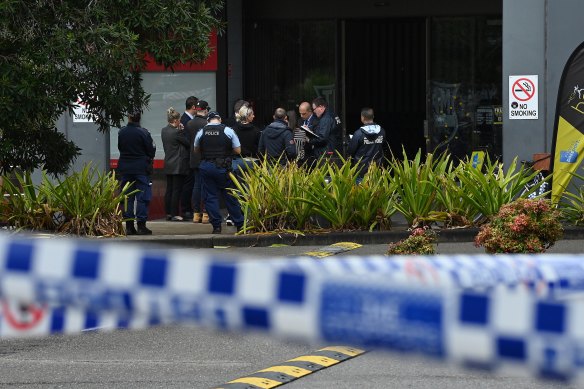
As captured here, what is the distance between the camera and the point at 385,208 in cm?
1631

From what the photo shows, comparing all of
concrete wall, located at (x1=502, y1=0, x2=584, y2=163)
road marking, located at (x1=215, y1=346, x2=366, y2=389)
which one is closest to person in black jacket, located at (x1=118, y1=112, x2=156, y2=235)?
concrete wall, located at (x1=502, y1=0, x2=584, y2=163)

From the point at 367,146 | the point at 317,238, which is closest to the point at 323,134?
the point at 367,146

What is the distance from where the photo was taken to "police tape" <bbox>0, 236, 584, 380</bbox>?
210 centimetres

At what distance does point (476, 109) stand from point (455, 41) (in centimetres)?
147

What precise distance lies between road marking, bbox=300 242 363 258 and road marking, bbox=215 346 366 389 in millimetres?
5824

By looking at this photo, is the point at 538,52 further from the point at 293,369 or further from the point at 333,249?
the point at 293,369

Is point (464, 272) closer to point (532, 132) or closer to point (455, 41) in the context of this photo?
point (532, 132)

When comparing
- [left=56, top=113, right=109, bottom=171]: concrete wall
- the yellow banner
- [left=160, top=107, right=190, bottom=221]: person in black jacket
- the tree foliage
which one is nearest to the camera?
the tree foliage

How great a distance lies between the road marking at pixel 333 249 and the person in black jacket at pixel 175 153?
3.94 metres

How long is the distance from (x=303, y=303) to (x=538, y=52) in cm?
1754

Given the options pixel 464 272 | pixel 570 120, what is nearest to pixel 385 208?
pixel 570 120

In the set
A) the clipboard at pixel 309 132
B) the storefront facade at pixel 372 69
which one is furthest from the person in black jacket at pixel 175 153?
the storefront facade at pixel 372 69

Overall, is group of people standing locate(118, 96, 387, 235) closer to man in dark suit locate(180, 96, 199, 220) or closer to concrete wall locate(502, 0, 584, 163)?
man in dark suit locate(180, 96, 199, 220)

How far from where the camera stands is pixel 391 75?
24891 millimetres
